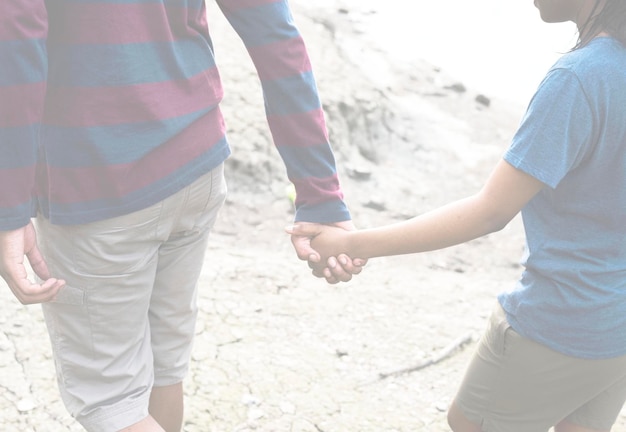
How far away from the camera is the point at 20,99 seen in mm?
1357

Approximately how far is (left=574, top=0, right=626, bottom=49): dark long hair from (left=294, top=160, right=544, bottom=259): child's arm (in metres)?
0.27

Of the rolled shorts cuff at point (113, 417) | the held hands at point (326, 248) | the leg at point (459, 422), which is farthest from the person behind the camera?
the held hands at point (326, 248)

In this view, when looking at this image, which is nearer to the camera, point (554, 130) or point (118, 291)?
point (554, 130)

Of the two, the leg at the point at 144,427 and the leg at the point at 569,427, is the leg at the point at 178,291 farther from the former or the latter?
the leg at the point at 569,427

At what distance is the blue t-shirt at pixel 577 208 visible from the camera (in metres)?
1.41

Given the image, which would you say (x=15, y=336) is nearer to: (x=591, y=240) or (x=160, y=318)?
(x=160, y=318)

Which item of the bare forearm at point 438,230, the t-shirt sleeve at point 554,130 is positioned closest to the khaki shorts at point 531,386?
the bare forearm at point 438,230

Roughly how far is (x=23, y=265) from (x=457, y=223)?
0.82 m

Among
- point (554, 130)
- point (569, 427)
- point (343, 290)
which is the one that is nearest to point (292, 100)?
point (554, 130)

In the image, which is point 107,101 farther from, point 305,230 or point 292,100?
point 305,230

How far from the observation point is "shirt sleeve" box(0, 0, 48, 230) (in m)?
1.31

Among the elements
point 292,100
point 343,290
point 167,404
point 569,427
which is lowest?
point 343,290

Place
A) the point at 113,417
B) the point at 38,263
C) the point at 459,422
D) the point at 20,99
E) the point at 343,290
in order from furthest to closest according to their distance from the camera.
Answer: the point at 343,290, the point at 459,422, the point at 113,417, the point at 38,263, the point at 20,99

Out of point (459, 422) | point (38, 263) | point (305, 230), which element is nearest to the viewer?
point (38, 263)
